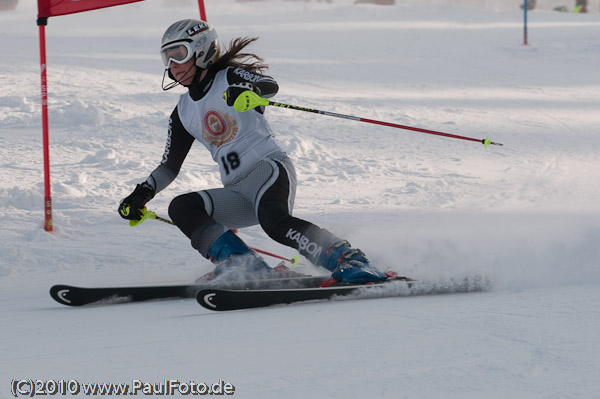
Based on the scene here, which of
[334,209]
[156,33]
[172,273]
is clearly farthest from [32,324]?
[156,33]

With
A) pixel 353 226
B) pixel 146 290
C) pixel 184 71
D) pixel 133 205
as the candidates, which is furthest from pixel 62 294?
pixel 353 226

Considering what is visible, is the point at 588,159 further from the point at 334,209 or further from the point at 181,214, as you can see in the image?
the point at 181,214

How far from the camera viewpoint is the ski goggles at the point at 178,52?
3.76 meters

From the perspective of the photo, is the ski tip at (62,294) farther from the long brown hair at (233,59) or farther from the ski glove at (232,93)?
the long brown hair at (233,59)

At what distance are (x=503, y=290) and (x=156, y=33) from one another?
58.5ft

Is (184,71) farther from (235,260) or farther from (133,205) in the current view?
(235,260)

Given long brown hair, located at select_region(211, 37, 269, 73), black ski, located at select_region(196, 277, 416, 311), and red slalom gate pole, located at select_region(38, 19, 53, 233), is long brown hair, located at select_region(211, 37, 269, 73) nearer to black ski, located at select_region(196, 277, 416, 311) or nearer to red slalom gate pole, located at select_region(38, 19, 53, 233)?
black ski, located at select_region(196, 277, 416, 311)

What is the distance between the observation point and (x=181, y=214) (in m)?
3.76

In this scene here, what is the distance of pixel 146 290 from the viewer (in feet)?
11.7

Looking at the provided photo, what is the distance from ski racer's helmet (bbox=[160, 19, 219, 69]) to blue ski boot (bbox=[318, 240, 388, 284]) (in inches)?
46.5

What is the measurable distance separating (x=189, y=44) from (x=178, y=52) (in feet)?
0.23

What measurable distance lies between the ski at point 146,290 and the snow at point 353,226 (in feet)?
0.36

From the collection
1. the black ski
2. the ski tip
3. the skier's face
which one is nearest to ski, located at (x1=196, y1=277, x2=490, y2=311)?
the black ski

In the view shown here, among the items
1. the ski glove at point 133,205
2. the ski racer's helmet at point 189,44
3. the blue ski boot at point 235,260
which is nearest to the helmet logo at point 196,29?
the ski racer's helmet at point 189,44
